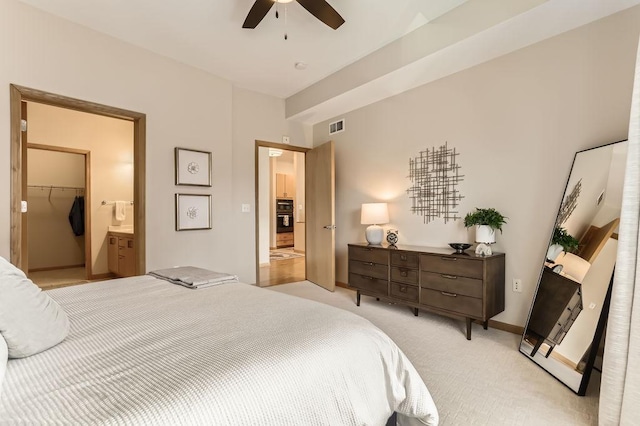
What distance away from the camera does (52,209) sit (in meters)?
5.80

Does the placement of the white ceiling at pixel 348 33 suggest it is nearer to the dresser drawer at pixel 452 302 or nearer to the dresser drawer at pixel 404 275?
the dresser drawer at pixel 404 275

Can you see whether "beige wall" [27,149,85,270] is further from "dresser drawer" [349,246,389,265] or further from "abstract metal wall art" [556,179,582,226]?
"abstract metal wall art" [556,179,582,226]

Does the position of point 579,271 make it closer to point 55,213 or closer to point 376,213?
point 376,213

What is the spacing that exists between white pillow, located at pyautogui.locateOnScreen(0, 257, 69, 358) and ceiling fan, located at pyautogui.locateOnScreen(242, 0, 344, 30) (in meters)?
2.18

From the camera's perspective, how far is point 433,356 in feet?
7.72

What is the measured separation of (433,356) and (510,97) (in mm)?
2357

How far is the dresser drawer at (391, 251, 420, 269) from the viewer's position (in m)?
3.09

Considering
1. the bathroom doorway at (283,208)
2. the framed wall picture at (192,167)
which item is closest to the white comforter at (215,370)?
the framed wall picture at (192,167)

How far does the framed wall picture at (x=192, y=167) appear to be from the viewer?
3596 mm

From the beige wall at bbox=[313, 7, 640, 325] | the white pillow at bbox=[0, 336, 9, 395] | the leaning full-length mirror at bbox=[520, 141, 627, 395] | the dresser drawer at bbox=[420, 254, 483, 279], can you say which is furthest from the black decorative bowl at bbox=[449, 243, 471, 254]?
the white pillow at bbox=[0, 336, 9, 395]

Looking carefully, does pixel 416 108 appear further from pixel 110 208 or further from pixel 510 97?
pixel 110 208

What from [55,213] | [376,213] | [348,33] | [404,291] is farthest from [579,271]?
[55,213]

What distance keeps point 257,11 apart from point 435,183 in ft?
7.74

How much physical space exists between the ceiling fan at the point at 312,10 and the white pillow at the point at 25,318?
2.18 metres
